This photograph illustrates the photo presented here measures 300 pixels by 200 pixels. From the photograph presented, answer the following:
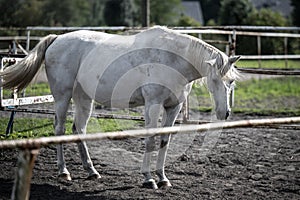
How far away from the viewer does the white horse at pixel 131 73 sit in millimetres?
4348

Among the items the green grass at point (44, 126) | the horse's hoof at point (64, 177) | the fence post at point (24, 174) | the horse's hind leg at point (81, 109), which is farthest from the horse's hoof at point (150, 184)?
the green grass at point (44, 126)

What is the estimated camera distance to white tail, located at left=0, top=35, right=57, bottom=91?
4.96m

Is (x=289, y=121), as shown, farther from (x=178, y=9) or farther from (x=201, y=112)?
(x=178, y=9)

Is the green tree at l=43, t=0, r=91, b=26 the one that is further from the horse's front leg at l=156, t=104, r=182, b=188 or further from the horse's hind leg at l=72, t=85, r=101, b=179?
the horse's front leg at l=156, t=104, r=182, b=188

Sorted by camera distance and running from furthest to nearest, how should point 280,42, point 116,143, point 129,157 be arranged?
point 280,42, point 116,143, point 129,157

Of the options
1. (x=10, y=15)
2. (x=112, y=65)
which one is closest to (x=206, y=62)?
(x=112, y=65)

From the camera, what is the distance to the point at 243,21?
28516mm

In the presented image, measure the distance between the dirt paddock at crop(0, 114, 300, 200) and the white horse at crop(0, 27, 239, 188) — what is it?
0.78ft

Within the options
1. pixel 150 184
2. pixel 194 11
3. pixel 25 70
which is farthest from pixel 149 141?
pixel 194 11

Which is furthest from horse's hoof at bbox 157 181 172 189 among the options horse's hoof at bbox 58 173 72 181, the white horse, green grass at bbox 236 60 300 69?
green grass at bbox 236 60 300 69

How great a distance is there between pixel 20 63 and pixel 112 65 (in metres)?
1.18

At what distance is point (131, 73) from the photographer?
14.8 feet

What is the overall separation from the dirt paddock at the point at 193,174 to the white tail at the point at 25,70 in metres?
0.95

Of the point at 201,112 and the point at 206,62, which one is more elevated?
the point at 206,62
